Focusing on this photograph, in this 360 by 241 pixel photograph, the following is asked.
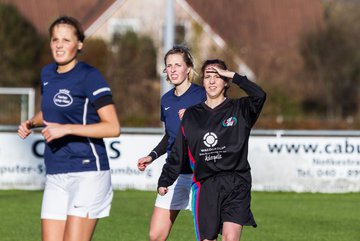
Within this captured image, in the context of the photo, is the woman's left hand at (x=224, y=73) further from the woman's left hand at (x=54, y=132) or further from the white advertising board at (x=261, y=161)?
the white advertising board at (x=261, y=161)

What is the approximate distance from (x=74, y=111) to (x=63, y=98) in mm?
115

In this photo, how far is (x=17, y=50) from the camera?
40.2 metres

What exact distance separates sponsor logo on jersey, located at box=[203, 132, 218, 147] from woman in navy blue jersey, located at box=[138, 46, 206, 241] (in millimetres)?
1002

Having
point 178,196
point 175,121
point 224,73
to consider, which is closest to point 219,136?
point 224,73

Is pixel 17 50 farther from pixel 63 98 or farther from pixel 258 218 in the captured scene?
pixel 63 98

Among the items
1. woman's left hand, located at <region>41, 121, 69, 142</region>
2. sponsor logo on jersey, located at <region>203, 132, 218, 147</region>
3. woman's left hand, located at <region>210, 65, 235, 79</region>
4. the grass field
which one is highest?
woman's left hand, located at <region>210, 65, 235, 79</region>

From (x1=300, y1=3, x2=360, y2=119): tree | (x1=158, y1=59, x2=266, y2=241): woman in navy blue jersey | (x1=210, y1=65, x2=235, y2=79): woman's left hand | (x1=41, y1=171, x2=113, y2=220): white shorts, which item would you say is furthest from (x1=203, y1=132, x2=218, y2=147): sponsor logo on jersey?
(x1=300, y1=3, x2=360, y2=119): tree

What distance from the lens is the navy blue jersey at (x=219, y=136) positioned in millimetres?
7934

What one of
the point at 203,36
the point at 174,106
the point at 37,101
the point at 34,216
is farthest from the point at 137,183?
the point at 203,36

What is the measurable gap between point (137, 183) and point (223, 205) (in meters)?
11.5

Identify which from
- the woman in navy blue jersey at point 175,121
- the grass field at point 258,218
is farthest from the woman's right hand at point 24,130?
the grass field at point 258,218

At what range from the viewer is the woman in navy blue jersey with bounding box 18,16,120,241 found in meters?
6.98

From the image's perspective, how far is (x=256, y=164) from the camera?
1948 centimetres

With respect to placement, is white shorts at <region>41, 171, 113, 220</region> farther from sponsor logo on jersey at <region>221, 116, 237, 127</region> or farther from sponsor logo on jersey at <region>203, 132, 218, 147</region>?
sponsor logo on jersey at <region>221, 116, 237, 127</region>
